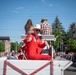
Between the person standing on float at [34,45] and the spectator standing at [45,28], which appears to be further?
the spectator standing at [45,28]

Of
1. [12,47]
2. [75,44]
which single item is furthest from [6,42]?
[75,44]

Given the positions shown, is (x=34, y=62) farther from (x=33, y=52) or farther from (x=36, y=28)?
(x=36, y=28)

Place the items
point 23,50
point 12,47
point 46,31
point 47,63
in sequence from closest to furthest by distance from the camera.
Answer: point 47,63, point 23,50, point 46,31, point 12,47

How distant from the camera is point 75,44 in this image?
6906 cm

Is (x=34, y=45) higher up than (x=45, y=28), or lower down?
lower down

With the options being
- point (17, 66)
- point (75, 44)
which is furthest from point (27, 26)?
point (75, 44)

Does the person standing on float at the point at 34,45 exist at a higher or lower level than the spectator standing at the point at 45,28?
lower

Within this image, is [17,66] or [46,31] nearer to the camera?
[17,66]

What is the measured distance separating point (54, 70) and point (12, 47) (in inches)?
5463

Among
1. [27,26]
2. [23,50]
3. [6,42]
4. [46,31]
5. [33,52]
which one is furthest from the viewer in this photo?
[6,42]

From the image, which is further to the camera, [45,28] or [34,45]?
[45,28]

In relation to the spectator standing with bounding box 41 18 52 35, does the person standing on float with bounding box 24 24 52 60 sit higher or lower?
lower

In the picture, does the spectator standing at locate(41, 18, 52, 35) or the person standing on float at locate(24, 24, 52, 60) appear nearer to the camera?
the person standing on float at locate(24, 24, 52, 60)

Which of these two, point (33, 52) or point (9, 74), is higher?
point (33, 52)
